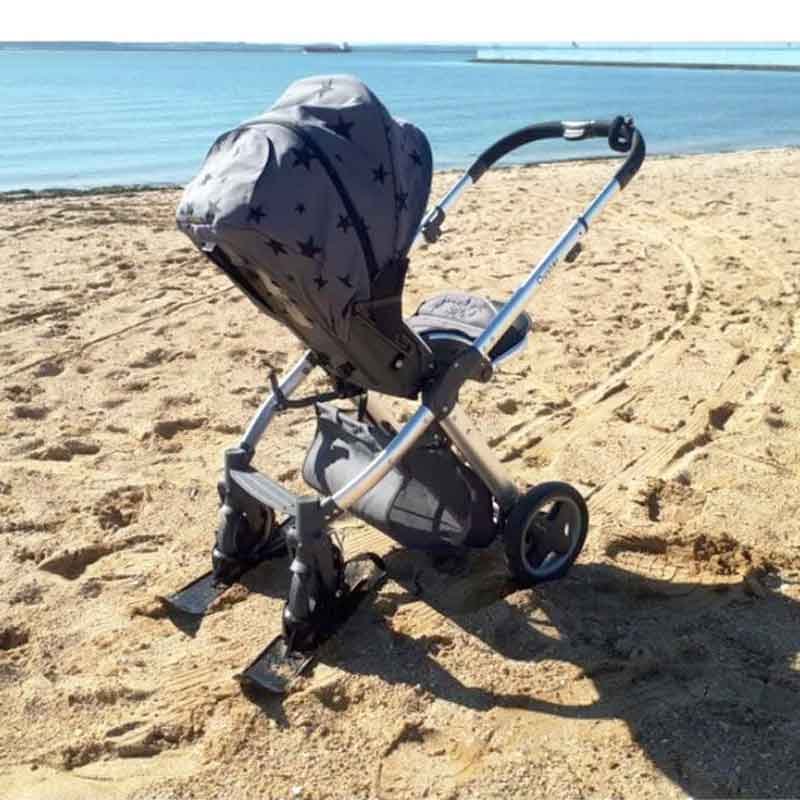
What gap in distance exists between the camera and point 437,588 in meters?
3.69

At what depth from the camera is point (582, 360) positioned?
6062 millimetres

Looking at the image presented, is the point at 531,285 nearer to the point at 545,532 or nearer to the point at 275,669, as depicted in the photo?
the point at 545,532

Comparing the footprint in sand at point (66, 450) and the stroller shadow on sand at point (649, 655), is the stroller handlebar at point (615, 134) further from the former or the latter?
the footprint in sand at point (66, 450)

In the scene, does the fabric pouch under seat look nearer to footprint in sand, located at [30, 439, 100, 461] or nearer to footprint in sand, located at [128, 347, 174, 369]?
footprint in sand, located at [30, 439, 100, 461]

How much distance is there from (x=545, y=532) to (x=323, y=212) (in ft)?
5.11

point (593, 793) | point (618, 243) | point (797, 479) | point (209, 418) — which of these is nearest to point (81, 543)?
point (209, 418)

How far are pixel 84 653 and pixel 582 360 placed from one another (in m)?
3.69

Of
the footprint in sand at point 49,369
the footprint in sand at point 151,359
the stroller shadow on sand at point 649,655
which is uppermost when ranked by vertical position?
the stroller shadow on sand at point 649,655

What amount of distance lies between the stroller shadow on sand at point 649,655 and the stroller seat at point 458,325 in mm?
891

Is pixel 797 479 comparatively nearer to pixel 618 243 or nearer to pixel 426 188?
pixel 426 188

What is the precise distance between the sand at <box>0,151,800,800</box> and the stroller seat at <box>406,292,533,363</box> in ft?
2.93

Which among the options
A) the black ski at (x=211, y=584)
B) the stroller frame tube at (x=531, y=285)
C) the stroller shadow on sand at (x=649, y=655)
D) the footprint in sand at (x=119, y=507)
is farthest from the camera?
the footprint in sand at (x=119, y=507)

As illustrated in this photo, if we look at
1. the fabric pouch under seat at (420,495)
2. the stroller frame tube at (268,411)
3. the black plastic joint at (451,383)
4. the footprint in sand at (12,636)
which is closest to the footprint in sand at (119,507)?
the footprint in sand at (12,636)

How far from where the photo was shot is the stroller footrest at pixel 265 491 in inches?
127
